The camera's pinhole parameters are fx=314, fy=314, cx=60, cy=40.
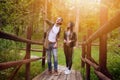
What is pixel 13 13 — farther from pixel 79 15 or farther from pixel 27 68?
pixel 79 15

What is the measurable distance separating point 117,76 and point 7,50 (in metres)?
3.92

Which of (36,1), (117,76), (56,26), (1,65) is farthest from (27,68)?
(36,1)

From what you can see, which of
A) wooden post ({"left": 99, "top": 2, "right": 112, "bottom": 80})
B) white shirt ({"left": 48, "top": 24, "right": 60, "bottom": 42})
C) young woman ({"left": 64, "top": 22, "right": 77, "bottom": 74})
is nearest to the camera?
wooden post ({"left": 99, "top": 2, "right": 112, "bottom": 80})

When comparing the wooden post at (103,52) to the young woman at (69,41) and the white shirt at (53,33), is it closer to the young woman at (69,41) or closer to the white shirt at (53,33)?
the white shirt at (53,33)

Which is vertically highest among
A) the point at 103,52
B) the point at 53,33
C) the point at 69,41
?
the point at 53,33

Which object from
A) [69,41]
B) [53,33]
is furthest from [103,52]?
[69,41]

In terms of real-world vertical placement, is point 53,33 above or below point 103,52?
above

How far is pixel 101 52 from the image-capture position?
4.47m

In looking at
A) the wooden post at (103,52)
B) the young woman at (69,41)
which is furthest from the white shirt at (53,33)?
the wooden post at (103,52)

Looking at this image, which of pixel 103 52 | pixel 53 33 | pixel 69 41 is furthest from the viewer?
pixel 69 41

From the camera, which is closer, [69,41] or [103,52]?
[103,52]

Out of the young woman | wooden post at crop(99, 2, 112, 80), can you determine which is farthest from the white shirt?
wooden post at crop(99, 2, 112, 80)

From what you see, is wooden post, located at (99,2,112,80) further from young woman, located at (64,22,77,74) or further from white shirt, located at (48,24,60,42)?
young woman, located at (64,22,77,74)

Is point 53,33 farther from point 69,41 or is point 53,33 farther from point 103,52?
point 103,52
